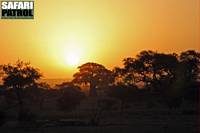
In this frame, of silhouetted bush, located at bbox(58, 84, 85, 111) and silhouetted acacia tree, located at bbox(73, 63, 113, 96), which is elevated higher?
silhouetted acacia tree, located at bbox(73, 63, 113, 96)

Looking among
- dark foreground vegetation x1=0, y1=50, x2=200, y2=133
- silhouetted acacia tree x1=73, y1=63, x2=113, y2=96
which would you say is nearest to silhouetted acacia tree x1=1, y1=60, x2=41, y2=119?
dark foreground vegetation x1=0, y1=50, x2=200, y2=133

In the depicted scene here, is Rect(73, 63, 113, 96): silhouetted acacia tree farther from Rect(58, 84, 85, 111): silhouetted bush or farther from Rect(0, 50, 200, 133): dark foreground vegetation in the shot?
Rect(58, 84, 85, 111): silhouetted bush

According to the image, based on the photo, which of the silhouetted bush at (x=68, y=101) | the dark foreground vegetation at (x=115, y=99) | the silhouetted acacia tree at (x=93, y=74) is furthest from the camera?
the silhouetted acacia tree at (x=93, y=74)

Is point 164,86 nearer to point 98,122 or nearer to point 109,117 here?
point 109,117

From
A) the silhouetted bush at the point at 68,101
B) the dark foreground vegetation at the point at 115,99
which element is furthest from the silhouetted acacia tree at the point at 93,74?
the silhouetted bush at the point at 68,101

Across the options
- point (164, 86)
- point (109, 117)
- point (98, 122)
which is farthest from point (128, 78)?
point (98, 122)

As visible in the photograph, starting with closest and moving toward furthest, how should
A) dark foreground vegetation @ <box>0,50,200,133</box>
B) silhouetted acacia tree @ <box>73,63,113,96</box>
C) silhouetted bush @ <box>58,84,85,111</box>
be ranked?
dark foreground vegetation @ <box>0,50,200,133</box> < silhouetted bush @ <box>58,84,85,111</box> < silhouetted acacia tree @ <box>73,63,113,96</box>

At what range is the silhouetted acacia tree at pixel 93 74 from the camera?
108 m

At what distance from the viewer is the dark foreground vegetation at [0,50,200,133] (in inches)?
2035

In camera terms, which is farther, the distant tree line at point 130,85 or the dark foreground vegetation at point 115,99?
the distant tree line at point 130,85

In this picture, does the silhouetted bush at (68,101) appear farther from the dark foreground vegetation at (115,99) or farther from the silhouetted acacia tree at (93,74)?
the silhouetted acacia tree at (93,74)

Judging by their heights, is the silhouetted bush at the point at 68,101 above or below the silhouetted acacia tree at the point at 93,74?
below

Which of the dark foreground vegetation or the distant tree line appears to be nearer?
the dark foreground vegetation

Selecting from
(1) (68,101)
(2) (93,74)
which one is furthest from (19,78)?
(2) (93,74)
